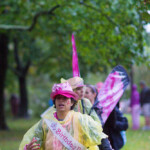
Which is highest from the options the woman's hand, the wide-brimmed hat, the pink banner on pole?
the wide-brimmed hat

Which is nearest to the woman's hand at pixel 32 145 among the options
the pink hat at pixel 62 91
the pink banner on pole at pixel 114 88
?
the pink hat at pixel 62 91

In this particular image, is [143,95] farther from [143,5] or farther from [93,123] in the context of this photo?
[93,123]

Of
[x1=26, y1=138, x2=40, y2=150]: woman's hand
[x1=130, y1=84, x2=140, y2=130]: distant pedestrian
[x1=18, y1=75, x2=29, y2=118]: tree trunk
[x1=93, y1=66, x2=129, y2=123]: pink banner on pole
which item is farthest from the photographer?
[x1=18, y1=75, x2=29, y2=118]: tree trunk

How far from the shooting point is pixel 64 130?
4.09 m

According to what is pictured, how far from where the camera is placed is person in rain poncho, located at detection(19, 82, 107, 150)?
406cm

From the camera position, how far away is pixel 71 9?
34.4ft

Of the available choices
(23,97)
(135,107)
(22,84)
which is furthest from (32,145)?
(23,97)

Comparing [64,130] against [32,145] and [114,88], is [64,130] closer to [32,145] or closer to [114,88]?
[32,145]

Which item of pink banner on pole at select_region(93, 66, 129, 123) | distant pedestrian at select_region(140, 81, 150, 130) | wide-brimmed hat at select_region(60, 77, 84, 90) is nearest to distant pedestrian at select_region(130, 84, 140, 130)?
distant pedestrian at select_region(140, 81, 150, 130)

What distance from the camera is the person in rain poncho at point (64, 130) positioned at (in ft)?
13.3

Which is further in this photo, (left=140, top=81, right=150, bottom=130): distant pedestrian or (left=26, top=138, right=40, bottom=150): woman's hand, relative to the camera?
(left=140, top=81, right=150, bottom=130): distant pedestrian

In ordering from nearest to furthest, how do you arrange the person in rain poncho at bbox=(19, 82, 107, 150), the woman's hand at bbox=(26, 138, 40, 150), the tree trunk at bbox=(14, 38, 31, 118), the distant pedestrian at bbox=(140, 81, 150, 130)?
the woman's hand at bbox=(26, 138, 40, 150)
the person in rain poncho at bbox=(19, 82, 107, 150)
the distant pedestrian at bbox=(140, 81, 150, 130)
the tree trunk at bbox=(14, 38, 31, 118)

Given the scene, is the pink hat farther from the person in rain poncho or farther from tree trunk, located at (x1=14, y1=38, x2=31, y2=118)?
tree trunk, located at (x1=14, y1=38, x2=31, y2=118)

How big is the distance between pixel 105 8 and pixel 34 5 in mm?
3161
